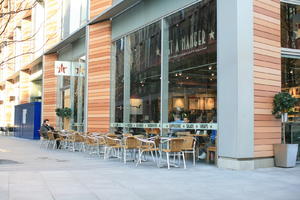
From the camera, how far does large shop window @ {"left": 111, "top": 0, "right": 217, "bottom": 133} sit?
10.2m

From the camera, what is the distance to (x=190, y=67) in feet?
36.4

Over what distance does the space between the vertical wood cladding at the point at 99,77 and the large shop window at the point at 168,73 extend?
39 cm

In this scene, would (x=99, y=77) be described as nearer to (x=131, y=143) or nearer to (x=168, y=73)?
(x=168, y=73)

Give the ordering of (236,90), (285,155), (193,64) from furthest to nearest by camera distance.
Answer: (193,64), (285,155), (236,90)

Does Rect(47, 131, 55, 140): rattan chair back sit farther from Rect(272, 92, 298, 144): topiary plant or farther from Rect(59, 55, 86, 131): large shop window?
Rect(272, 92, 298, 144): topiary plant

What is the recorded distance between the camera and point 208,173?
26.6ft

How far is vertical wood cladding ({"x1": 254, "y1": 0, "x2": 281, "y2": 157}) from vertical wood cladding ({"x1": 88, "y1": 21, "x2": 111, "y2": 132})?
7908 mm

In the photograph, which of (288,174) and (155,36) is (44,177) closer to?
(288,174)

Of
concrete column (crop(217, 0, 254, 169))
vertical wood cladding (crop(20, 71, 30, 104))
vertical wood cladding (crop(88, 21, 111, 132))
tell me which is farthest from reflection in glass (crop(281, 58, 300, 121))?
vertical wood cladding (crop(20, 71, 30, 104))

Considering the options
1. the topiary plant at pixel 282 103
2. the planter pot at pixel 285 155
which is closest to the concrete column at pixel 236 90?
the topiary plant at pixel 282 103

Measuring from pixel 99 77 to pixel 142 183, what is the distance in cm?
1000

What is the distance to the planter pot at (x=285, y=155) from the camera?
29.4ft

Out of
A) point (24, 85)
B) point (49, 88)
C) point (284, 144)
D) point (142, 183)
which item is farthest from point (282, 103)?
point (24, 85)

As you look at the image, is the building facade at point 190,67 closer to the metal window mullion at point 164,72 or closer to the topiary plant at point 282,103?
the metal window mullion at point 164,72
